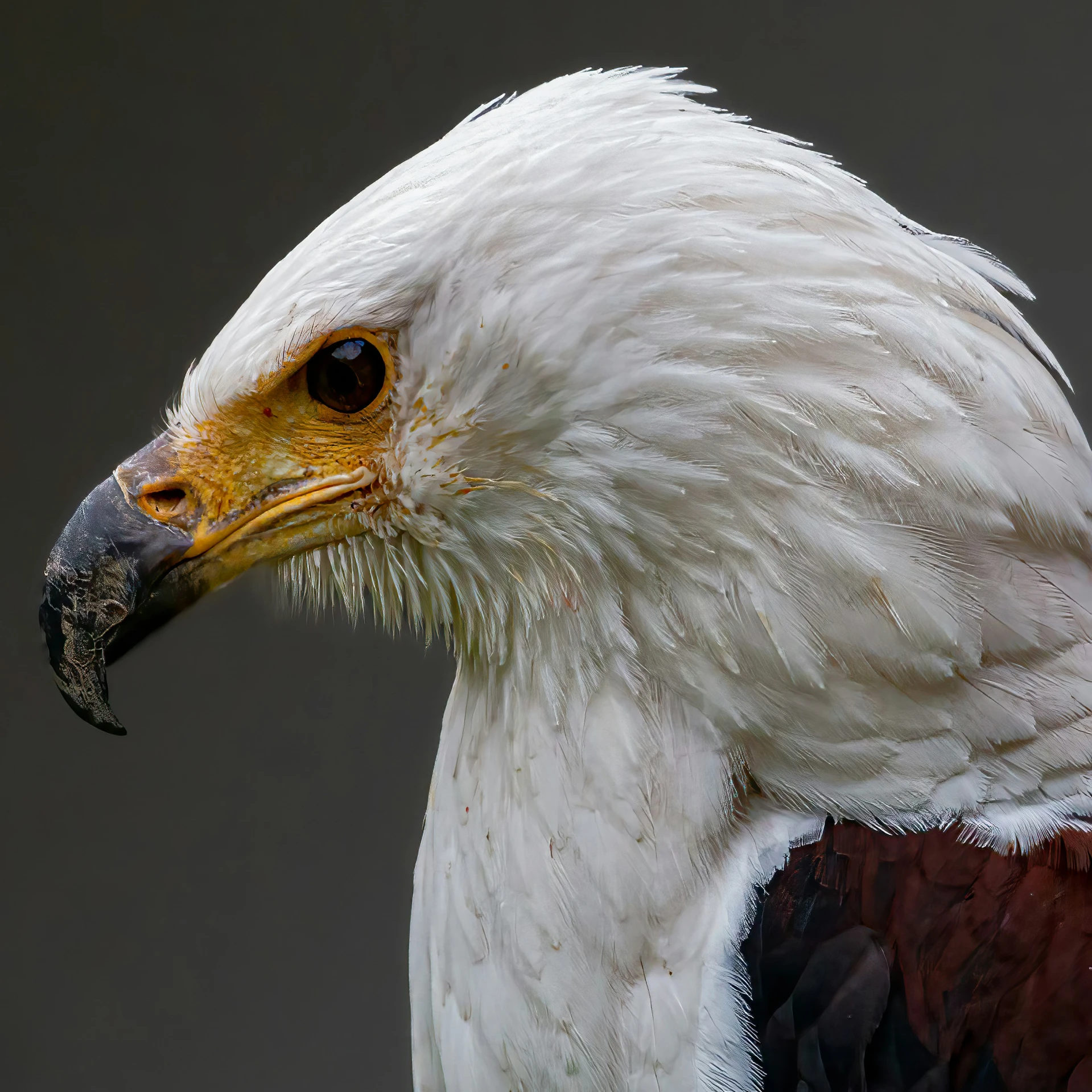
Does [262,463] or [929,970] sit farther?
[262,463]

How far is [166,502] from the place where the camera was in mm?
1296

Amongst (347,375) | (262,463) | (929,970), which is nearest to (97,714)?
(262,463)

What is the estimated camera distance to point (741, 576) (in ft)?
3.83

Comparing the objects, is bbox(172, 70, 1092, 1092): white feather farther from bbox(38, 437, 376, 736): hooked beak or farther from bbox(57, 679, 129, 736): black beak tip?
bbox(57, 679, 129, 736): black beak tip

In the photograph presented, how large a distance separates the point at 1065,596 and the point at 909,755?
8.6 inches

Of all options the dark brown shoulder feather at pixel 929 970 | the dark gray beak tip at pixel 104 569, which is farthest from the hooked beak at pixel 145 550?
the dark brown shoulder feather at pixel 929 970

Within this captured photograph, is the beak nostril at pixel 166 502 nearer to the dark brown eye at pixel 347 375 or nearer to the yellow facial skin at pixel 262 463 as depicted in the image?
the yellow facial skin at pixel 262 463

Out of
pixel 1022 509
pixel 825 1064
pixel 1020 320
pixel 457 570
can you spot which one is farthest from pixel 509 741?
pixel 1020 320

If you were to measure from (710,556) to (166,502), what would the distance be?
Result: 557 millimetres

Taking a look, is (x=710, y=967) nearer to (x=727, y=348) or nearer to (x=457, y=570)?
(x=457, y=570)

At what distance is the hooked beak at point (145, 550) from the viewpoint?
1.28 m

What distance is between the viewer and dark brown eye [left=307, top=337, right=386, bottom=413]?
121cm

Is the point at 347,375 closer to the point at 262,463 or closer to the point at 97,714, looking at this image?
the point at 262,463

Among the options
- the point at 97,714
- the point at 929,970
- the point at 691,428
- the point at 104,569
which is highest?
the point at 691,428
